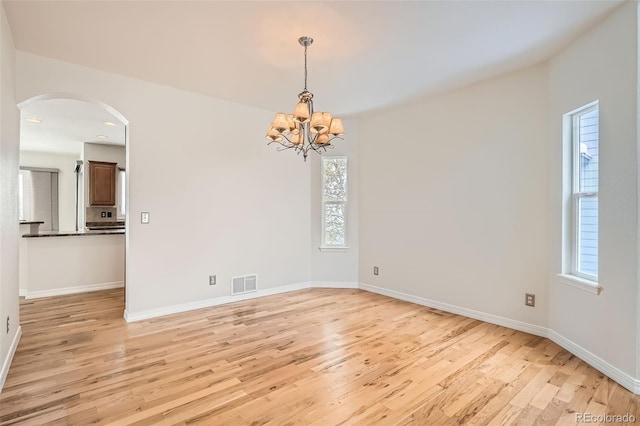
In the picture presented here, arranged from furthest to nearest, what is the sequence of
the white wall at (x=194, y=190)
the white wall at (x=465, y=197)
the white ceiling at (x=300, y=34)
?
the white wall at (x=194, y=190), the white wall at (x=465, y=197), the white ceiling at (x=300, y=34)

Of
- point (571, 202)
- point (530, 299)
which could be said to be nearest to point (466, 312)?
point (530, 299)

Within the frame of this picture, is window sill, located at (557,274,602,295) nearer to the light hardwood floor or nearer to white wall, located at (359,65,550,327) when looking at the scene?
white wall, located at (359,65,550,327)

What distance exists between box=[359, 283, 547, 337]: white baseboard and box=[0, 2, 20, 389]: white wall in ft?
13.2

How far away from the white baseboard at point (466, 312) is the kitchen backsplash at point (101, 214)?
582 cm

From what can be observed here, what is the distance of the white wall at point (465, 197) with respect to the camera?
3.30 metres

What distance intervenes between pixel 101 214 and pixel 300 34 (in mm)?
6615

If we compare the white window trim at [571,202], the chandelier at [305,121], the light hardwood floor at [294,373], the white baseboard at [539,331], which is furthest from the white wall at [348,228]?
the white window trim at [571,202]

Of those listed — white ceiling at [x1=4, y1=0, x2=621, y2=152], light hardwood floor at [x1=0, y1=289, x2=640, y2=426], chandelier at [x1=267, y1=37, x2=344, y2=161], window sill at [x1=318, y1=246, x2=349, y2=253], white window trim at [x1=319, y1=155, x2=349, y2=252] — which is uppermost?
white ceiling at [x1=4, y1=0, x2=621, y2=152]

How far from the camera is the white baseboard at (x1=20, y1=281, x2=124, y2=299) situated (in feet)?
14.8

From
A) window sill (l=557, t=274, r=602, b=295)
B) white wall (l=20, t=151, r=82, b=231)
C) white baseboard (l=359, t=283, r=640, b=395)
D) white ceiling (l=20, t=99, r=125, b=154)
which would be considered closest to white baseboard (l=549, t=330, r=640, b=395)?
white baseboard (l=359, t=283, r=640, b=395)

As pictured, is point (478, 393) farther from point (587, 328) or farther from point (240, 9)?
point (240, 9)

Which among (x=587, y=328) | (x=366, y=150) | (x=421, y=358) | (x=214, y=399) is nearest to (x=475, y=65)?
(x=366, y=150)

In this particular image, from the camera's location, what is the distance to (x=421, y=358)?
2.74m

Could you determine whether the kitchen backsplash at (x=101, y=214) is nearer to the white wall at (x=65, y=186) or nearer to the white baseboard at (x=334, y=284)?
the white wall at (x=65, y=186)
